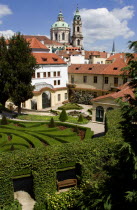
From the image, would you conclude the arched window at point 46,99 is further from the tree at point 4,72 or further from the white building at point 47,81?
the tree at point 4,72

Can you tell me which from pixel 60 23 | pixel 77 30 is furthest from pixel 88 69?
pixel 60 23

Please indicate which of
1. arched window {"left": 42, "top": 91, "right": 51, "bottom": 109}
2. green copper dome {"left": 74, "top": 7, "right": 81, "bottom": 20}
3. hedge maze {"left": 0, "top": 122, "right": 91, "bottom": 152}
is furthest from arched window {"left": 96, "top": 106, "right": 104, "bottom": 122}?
green copper dome {"left": 74, "top": 7, "right": 81, "bottom": 20}

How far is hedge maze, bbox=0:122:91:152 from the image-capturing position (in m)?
19.9

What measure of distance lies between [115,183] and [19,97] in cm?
2386

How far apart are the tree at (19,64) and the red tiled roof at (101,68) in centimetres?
1947

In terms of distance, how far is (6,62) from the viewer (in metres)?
29.7

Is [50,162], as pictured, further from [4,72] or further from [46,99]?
[46,99]

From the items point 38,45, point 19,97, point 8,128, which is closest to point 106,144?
point 8,128

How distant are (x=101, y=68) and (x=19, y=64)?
22.7 metres

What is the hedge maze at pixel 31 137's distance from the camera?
19938 millimetres

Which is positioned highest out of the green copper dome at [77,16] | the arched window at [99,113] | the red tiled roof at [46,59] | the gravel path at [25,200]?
the green copper dome at [77,16]

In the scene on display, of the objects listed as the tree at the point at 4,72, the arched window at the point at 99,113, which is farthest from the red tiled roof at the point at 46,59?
the arched window at the point at 99,113

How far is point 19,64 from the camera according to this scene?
98.0 feet

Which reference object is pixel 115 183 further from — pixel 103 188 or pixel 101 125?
pixel 101 125
